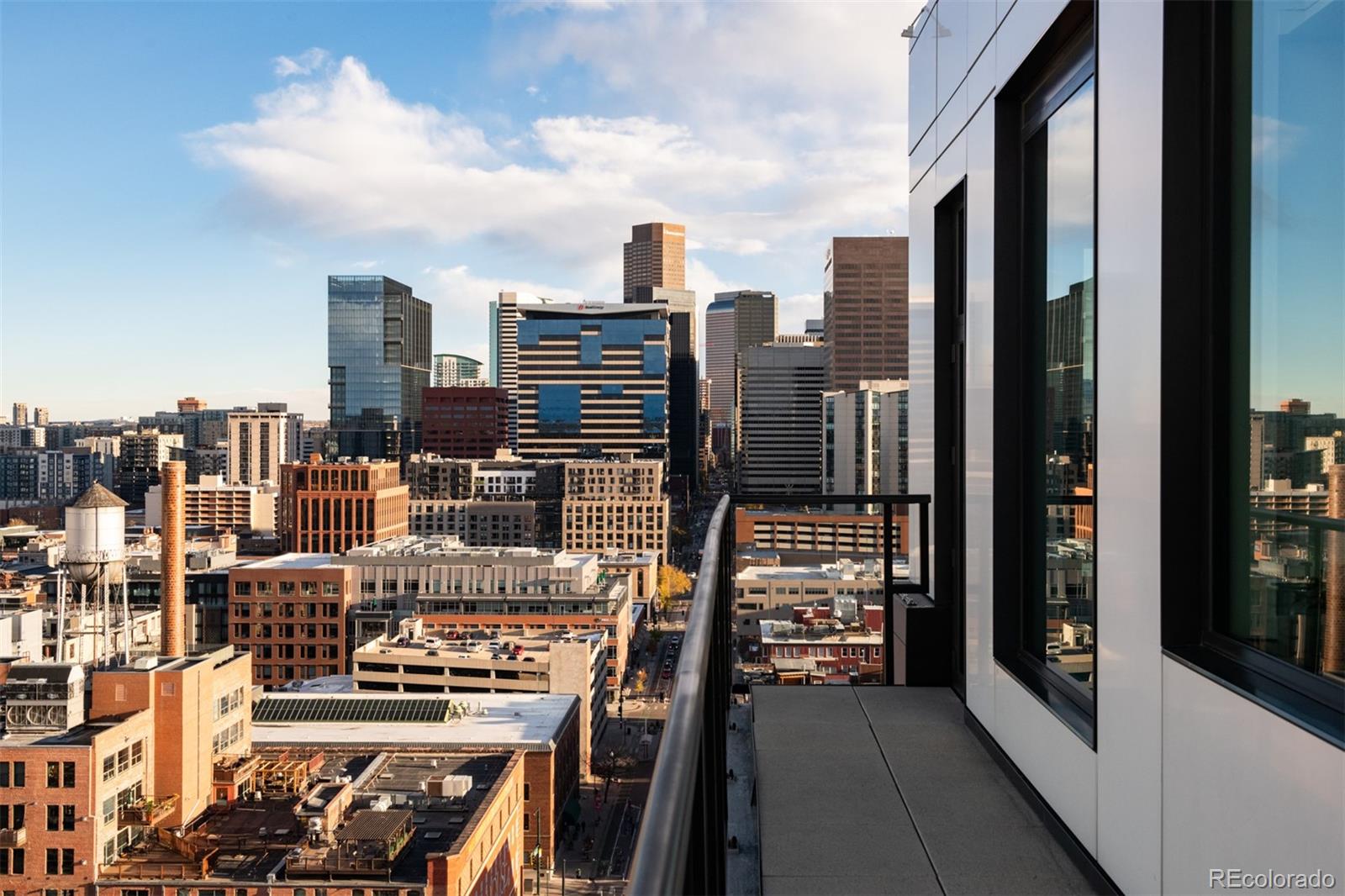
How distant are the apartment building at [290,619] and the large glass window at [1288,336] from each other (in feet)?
143

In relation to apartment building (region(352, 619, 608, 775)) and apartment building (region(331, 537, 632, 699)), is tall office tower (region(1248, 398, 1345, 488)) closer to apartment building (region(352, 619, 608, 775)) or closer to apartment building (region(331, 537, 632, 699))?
apartment building (region(352, 619, 608, 775))

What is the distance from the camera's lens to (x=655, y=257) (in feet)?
584

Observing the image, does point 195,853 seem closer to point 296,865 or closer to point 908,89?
point 296,865

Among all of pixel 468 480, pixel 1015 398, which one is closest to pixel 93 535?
pixel 1015 398

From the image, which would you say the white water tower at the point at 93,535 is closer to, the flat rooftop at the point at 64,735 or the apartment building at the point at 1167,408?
the flat rooftop at the point at 64,735

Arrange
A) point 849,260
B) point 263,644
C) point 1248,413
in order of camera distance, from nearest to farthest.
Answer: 1. point 1248,413
2. point 263,644
3. point 849,260

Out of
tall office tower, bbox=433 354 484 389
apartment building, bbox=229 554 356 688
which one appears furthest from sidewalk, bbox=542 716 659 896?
tall office tower, bbox=433 354 484 389

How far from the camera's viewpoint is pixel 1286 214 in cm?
166

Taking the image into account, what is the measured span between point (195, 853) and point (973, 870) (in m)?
21.6

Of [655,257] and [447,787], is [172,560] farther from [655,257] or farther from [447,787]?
[655,257]

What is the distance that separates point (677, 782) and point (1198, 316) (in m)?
1.61

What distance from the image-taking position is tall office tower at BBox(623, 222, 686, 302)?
177375mm

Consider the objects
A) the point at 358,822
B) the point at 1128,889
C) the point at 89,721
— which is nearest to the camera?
the point at 1128,889

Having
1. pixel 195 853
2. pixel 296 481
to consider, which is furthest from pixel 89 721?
pixel 296 481
